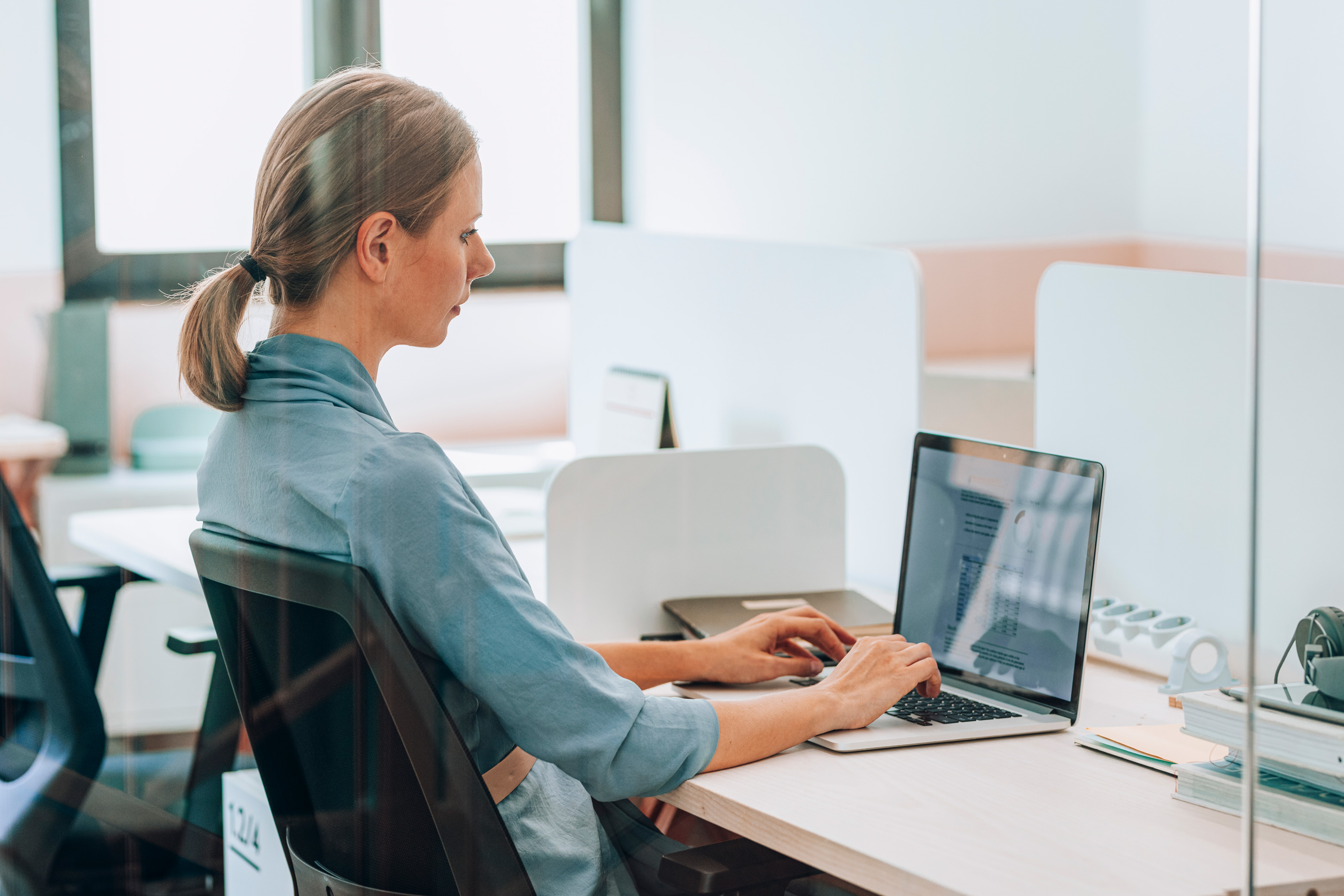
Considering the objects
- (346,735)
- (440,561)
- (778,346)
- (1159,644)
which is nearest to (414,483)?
(440,561)

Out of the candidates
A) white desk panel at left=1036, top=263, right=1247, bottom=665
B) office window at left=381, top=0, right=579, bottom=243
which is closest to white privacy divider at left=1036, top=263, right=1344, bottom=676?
white desk panel at left=1036, top=263, right=1247, bottom=665

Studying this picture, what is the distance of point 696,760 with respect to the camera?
3.24 feet

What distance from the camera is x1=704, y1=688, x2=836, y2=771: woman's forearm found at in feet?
3.33

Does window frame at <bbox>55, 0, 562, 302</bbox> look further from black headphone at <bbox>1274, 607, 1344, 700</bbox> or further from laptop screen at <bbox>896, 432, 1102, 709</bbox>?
black headphone at <bbox>1274, 607, 1344, 700</bbox>

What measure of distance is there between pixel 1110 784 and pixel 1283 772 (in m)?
0.14

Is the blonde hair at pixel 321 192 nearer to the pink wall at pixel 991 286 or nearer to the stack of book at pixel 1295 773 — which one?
the stack of book at pixel 1295 773

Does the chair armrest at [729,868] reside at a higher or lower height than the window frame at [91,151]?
lower

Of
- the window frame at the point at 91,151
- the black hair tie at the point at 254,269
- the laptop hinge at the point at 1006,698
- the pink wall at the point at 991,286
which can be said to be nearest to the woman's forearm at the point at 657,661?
the laptop hinge at the point at 1006,698

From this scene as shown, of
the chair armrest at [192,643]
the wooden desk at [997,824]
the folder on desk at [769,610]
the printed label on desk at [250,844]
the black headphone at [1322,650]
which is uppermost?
the black headphone at [1322,650]

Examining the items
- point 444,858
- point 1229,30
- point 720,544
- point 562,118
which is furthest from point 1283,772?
point 1229,30

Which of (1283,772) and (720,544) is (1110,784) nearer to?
(1283,772)

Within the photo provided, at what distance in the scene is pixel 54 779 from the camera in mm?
1390

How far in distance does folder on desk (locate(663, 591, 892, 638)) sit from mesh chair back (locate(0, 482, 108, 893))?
64cm

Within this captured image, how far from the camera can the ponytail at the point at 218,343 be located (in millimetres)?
967
